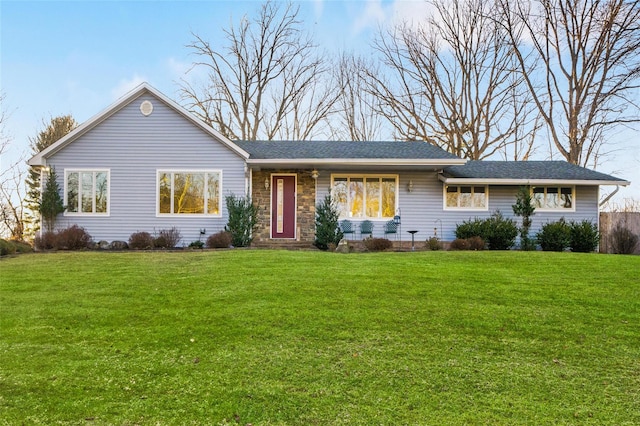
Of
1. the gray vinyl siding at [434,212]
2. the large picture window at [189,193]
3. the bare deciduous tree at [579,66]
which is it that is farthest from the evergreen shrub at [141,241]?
the bare deciduous tree at [579,66]

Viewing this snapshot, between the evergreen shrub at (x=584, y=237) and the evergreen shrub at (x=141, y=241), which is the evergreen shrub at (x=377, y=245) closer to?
the evergreen shrub at (x=584, y=237)

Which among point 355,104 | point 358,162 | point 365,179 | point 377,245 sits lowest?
point 377,245

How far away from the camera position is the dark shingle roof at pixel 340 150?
14.0m

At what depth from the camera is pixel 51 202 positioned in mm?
12898

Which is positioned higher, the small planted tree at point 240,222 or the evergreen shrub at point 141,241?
the small planted tree at point 240,222

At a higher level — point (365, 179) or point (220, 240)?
point (365, 179)

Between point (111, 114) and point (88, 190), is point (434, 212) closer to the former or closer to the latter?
point (111, 114)

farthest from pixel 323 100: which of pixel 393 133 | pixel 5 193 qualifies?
pixel 5 193

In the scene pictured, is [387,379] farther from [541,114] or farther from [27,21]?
[541,114]

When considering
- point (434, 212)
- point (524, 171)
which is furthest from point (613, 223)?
point (434, 212)

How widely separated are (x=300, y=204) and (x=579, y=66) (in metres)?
18.1

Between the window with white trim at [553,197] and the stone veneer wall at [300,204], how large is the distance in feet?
25.6

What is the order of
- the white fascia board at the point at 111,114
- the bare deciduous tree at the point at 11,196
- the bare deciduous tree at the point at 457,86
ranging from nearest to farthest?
the white fascia board at the point at 111,114 < the bare deciduous tree at the point at 11,196 < the bare deciduous tree at the point at 457,86

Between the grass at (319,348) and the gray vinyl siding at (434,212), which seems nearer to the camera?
the grass at (319,348)
